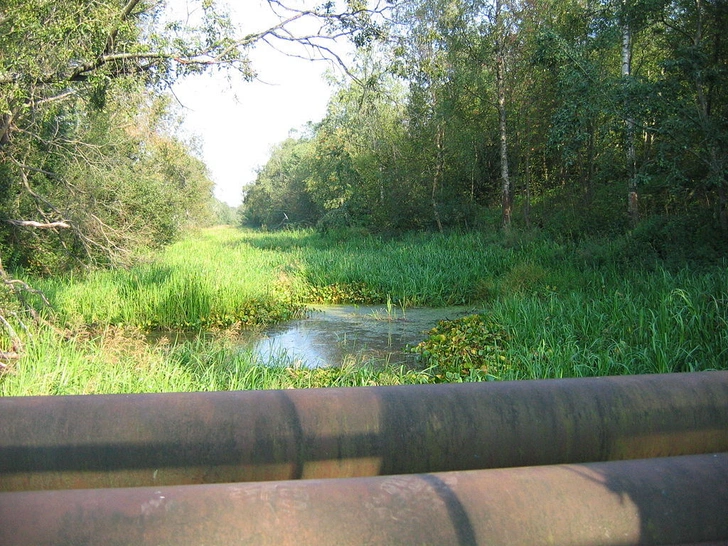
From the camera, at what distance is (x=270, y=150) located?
72375 mm

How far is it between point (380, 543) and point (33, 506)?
83 centimetres

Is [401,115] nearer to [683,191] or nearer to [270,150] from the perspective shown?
[683,191]

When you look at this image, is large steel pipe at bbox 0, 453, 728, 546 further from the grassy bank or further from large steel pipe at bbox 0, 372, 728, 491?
the grassy bank

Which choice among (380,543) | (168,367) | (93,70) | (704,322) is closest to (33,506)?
(380,543)

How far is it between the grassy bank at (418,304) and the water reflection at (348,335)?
36 cm

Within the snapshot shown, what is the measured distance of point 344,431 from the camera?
191 cm

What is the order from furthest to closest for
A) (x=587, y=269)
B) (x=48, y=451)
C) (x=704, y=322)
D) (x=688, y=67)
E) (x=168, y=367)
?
(x=587, y=269) < (x=688, y=67) < (x=704, y=322) < (x=168, y=367) < (x=48, y=451)

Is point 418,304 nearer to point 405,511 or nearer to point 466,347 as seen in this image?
point 466,347

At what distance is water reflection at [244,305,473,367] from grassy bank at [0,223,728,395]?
36cm

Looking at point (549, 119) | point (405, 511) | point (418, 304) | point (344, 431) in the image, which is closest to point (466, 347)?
point (418, 304)

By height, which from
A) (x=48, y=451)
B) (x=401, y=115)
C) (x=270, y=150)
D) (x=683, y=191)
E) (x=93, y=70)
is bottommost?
(x=48, y=451)

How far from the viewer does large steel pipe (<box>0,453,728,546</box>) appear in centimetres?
149

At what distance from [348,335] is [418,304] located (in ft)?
8.32

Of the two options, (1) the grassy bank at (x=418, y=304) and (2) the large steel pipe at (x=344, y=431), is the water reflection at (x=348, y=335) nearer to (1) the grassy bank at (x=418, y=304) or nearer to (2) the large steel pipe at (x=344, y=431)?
(1) the grassy bank at (x=418, y=304)
